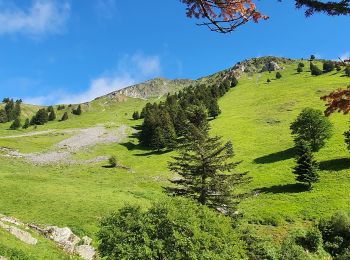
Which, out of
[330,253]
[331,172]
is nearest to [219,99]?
[331,172]

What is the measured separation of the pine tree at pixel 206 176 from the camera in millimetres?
35719

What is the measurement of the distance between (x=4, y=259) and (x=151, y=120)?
8966cm

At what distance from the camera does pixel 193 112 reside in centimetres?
3938

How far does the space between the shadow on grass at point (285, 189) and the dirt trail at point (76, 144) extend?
4188cm

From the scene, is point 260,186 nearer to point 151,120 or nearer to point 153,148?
point 153,148

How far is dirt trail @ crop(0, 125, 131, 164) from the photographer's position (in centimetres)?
8712

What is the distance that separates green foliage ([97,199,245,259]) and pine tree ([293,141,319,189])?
1329 inches

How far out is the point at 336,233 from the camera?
4238 centimetres

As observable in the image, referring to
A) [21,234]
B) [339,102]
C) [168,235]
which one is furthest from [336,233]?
[339,102]

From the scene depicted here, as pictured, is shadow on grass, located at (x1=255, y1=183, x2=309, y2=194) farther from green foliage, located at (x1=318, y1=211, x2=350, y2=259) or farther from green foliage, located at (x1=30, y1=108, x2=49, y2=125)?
green foliage, located at (x1=30, y1=108, x2=49, y2=125)

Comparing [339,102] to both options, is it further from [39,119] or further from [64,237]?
[39,119]

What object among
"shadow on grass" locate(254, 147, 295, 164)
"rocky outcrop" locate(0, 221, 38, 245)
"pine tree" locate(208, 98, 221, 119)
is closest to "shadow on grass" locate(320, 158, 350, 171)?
"shadow on grass" locate(254, 147, 295, 164)

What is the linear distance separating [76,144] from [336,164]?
6761cm

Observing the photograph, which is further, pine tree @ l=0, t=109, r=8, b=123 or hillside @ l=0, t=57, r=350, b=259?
pine tree @ l=0, t=109, r=8, b=123
